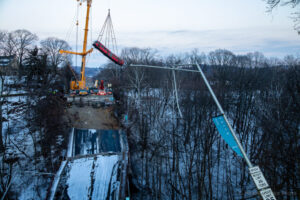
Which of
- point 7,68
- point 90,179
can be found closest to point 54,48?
point 7,68

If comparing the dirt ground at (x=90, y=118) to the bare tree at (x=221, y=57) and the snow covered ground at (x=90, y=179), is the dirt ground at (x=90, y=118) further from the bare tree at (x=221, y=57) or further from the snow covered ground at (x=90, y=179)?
the bare tree at (x=221, y=57)

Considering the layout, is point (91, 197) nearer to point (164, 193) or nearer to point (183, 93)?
point (164, 193)

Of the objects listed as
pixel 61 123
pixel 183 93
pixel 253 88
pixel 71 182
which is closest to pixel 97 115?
pixel 61 123

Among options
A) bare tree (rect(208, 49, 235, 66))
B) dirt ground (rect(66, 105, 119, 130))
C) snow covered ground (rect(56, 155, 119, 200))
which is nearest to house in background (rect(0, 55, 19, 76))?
dirt ground (rect(66, 105, 119, 130))

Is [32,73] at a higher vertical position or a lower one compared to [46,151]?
higher

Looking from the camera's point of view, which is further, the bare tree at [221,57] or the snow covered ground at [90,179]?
the bare tree at [221,57]

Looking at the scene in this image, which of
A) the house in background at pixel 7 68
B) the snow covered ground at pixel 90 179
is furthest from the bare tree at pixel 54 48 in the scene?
the snow covered ground at pixel 90 179

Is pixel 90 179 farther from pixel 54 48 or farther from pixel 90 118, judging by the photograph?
pixel 54 48

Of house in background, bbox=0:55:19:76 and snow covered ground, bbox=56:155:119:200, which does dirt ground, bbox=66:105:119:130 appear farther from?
house in background, bbox=0:55:19:76
